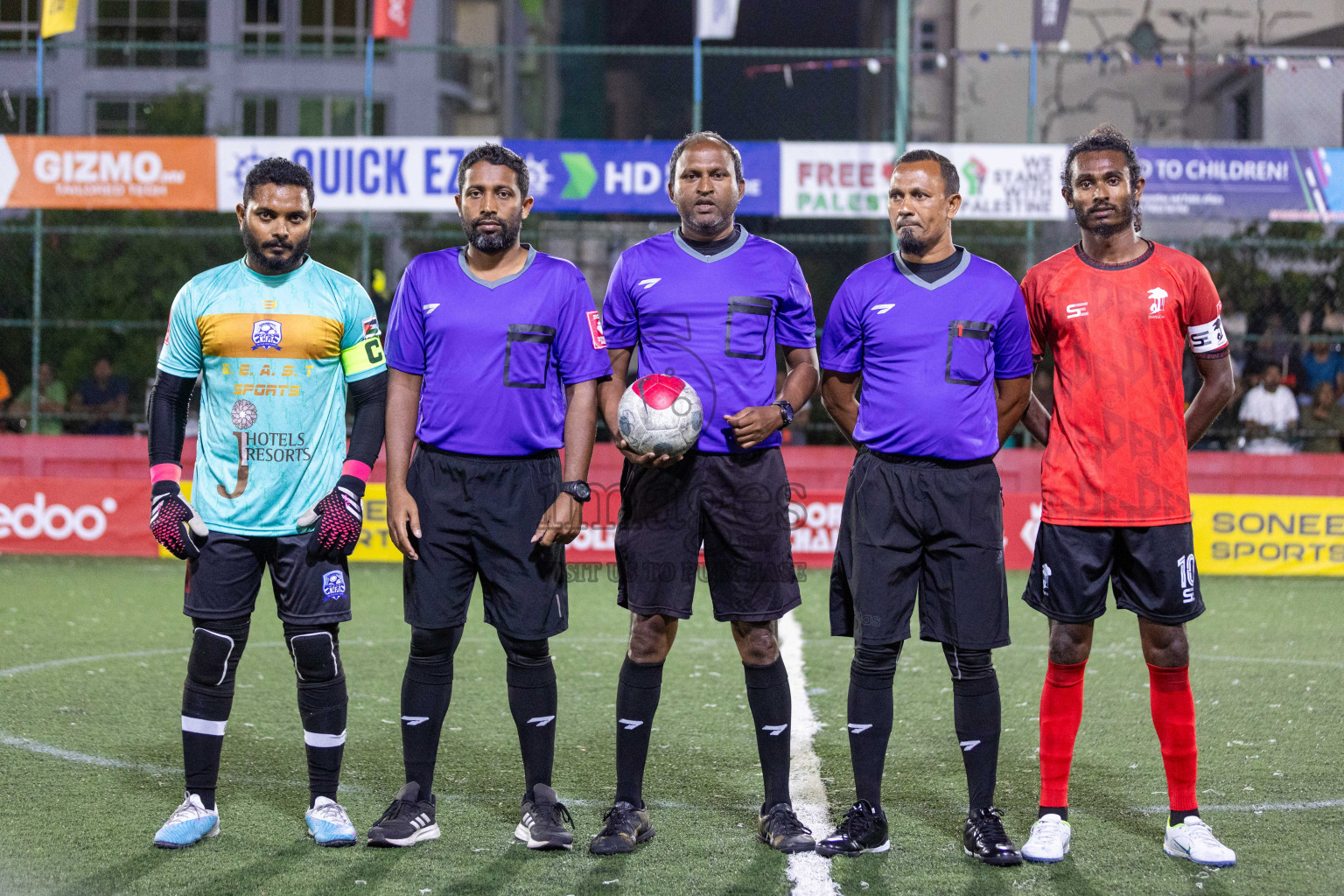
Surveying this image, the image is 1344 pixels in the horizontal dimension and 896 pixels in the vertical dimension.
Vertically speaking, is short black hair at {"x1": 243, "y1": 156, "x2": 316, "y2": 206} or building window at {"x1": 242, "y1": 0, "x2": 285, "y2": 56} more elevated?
building window at {"x1": 242, "y1": 0, "x2": 285, "y2": 56}

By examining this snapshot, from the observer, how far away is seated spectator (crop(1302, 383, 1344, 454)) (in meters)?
12.5

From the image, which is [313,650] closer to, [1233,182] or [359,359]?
[359,359]

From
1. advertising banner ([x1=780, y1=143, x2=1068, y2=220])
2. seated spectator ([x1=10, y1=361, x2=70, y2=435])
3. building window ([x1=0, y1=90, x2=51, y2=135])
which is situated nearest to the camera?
advertising banner ([x1=780, y1=143, x2=1068, y2=220])

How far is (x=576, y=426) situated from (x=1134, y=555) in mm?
1803

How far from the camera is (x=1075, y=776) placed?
5004mm

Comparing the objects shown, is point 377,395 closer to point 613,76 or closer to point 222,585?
point 222,585

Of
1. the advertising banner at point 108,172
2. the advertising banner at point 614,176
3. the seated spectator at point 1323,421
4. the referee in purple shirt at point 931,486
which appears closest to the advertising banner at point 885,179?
the advertising banner at point 614,176

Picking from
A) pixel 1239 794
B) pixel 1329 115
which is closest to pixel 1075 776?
pixel 1239 794

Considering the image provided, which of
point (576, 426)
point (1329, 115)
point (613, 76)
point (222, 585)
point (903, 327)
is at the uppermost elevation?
point (613, 76)

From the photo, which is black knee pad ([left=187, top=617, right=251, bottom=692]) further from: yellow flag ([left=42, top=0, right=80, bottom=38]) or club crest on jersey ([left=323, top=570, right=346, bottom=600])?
yellow flag ([left=42, top=0, right=80, bottom=38])

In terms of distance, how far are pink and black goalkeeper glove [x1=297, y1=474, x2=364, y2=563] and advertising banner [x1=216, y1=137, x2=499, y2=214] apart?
863cm

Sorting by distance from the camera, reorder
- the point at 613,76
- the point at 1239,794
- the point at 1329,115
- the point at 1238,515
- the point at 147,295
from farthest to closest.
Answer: the point at 613,76 → the point at 147,295 → the point at 1329,115 → the point at 1238,515 → the point at 1239,794

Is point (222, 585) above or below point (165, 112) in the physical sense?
below

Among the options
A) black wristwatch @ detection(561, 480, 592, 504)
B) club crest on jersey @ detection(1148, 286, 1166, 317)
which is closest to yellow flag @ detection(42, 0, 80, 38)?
black wristwatch @ detection(561, 480, 592, 504)
